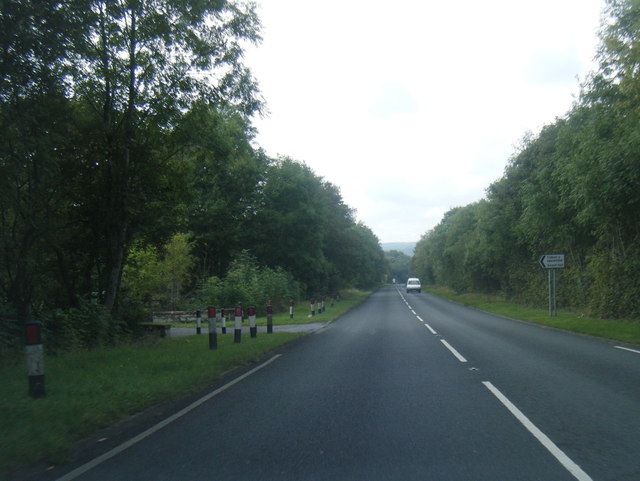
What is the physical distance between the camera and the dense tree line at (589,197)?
15602 mm

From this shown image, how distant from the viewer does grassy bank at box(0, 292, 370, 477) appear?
5312 millimetres

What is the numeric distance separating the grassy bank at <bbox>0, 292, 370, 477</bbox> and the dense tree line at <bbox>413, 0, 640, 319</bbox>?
11923 mm

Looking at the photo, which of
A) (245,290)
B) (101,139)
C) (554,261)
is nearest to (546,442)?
(101,139)

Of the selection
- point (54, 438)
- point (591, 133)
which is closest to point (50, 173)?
point (54, 438)

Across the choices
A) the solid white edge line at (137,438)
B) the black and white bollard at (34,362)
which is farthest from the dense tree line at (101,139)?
the solid white edge line at (137,438)

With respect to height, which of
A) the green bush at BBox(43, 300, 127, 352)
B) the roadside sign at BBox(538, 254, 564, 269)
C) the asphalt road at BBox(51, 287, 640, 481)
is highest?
the roadside sign at BBox(538, 254, 564, 269)

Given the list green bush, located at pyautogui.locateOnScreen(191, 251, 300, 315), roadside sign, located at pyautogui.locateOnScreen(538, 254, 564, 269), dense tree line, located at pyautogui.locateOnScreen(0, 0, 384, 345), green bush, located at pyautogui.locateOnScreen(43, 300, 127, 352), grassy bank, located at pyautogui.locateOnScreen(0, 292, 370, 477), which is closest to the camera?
grassy bank, located at pyautogui.locateOnScreen(0, 292, 370, 477)

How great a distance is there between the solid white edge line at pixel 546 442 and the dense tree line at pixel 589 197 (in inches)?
413

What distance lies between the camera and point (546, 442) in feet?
17.8

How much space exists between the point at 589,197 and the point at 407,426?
14724 millimetres

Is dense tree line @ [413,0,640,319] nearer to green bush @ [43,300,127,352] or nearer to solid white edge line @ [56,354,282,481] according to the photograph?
solid white edge line @ [56,354,282,481]

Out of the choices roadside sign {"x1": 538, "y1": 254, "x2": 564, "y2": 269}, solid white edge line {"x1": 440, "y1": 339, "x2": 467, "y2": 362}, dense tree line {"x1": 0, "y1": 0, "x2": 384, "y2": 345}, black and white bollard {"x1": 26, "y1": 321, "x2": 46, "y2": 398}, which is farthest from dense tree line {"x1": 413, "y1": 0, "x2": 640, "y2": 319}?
black and white bollard {"x1": 26, "y1": 321, "x2": 46, "y2": 398}

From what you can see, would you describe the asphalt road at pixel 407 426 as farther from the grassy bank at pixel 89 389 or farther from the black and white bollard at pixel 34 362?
the black and white bollard at pixel 34 362

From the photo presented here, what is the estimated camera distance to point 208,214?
42.6 m
